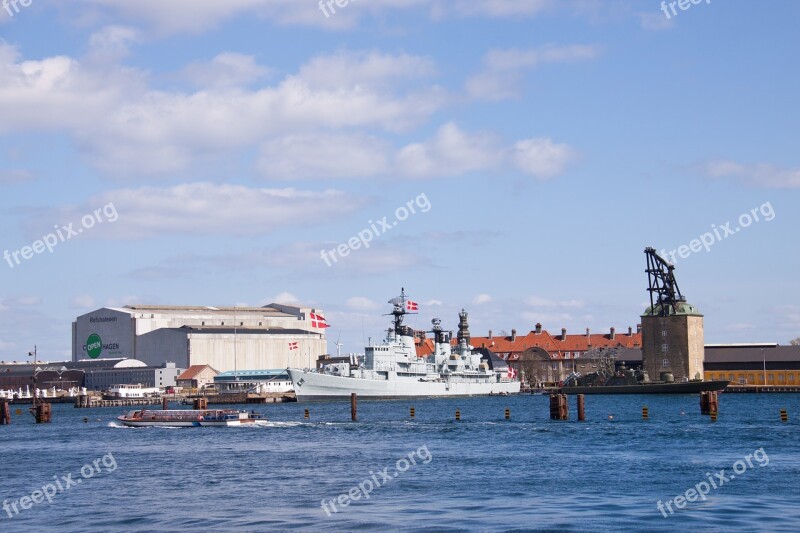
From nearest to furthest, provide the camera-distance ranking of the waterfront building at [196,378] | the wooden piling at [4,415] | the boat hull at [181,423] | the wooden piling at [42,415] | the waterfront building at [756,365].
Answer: the boat hull at [181,423] < the wooden piling at [42,415] < the wooden piling at [4,415] < the waterfront building at [756,365] < the waterfront building at [196,378]

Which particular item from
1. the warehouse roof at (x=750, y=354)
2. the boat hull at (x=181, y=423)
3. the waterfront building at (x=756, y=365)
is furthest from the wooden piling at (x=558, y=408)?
the warehouse roof at (x=750, y=354)

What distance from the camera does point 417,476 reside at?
148 ft

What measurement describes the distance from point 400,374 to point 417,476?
89.3 m

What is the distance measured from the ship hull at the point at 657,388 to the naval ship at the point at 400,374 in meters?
15.5

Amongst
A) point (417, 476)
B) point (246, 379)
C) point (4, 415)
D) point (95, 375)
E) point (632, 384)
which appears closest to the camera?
point (417, 476)

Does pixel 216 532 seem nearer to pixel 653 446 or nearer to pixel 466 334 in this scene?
pixel 653 446

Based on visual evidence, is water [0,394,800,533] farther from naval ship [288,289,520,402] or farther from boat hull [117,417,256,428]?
naval ship [288,289,520,402]

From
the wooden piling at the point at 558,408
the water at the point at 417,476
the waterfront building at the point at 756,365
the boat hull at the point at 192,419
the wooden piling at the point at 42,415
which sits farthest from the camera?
the waterfront building at the point at 756,365

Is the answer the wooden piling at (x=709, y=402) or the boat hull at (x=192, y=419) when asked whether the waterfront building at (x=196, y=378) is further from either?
the wooden piling at (x=709, y=402)

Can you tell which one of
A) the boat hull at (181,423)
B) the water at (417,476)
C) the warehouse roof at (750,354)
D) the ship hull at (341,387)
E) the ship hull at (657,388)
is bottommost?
the ship hull at (657,388)

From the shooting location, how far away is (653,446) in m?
57.2

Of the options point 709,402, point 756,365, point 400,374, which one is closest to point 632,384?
point 756,365

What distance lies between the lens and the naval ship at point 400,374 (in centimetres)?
12912

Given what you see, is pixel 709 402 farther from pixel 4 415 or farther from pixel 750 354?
pixel 750 354
